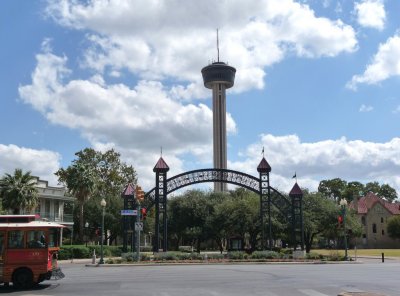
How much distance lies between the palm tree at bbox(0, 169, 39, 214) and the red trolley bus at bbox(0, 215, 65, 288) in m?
31.6

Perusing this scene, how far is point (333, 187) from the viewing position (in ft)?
419

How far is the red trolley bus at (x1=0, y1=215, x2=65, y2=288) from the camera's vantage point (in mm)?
18422

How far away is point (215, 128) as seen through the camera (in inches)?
5276

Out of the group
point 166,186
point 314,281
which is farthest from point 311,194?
point 314,281

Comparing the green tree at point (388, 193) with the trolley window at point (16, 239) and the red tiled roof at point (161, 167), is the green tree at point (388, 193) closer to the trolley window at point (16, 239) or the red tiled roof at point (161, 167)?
the red tiled roof at point (161, 167)

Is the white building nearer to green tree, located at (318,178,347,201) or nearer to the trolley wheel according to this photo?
the trolley wheel

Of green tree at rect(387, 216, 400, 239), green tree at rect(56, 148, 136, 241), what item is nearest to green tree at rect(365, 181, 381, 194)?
green tree at rect(387, 216, 400, 239)

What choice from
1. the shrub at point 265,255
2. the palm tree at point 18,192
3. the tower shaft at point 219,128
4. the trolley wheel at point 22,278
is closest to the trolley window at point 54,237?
the trolley wheel at point 22,278

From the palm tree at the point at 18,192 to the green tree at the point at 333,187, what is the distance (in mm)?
90293

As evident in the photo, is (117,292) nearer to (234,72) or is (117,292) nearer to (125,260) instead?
(125,260)

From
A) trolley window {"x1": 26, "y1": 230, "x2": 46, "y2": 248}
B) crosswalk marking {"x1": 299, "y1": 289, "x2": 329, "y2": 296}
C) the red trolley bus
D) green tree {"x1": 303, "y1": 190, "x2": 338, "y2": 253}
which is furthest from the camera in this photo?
green tree {"x1": 303, "y1": 190, "x2": 338, "y2": 253}

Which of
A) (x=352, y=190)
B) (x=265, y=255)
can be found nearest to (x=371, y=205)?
(x=352, y=190)

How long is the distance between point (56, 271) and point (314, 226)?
1457 inches

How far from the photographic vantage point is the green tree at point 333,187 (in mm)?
127000
